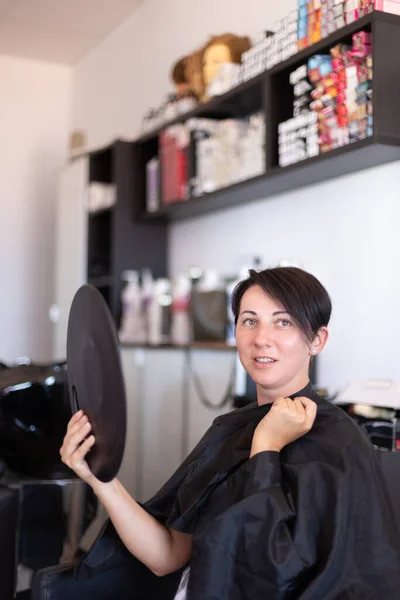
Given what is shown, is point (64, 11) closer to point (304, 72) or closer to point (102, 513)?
point (304, 72)

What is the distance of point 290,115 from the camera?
2.65 m

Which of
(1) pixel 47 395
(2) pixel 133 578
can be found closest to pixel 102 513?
(1) pixel 47 395

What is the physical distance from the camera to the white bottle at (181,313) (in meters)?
3.31

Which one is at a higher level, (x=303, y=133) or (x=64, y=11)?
(x=64, y=11)

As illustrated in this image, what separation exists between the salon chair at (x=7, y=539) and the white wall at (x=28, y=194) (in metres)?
3.47

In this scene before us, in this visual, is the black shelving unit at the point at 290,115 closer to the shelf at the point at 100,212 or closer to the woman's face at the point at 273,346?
the shelf at the point at 100,212

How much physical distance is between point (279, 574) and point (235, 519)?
0.10 meters

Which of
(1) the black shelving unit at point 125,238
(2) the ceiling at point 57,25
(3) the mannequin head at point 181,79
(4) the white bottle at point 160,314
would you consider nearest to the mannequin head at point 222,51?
(3) the mannequin head at point 181,79

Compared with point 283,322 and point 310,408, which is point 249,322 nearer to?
point 283,322

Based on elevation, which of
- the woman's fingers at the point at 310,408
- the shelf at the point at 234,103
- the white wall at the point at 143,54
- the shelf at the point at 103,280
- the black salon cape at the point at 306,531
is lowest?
the black salon cape at the point at 306,531

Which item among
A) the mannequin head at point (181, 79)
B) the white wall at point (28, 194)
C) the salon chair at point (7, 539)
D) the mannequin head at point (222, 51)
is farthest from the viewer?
the white wall at point (28, 194)

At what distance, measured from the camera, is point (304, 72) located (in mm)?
2447

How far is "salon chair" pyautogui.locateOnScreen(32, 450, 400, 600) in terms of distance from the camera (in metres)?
1.37

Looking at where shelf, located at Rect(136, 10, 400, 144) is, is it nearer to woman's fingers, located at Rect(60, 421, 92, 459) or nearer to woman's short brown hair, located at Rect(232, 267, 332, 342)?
woman's short brown hair, located at Rect(232, 267, 332, 342)
